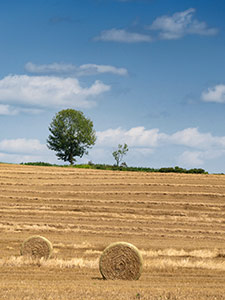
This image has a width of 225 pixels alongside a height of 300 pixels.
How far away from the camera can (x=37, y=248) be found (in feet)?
69.4

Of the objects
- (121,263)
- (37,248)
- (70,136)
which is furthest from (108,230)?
(70,136)

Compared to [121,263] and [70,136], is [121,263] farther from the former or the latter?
[70,136]

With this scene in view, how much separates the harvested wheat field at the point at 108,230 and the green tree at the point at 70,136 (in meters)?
37.1

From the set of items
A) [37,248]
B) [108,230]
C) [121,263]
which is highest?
[121,263]

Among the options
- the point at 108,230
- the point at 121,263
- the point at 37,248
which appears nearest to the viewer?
the point at 121,263

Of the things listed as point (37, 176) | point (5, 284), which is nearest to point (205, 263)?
point (5, 284)

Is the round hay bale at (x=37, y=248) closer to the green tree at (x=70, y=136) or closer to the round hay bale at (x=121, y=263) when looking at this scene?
the round hay bale at (x=121, y=263)

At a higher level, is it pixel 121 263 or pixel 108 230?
pixel 121 263

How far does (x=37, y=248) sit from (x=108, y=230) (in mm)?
12130

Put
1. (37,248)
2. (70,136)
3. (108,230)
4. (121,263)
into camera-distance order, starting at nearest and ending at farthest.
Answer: (121,263)
(37,248)
(108,230)
(70,136)

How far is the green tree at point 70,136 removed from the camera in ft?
309

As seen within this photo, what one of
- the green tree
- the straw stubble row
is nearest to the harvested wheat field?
the straw stubble row

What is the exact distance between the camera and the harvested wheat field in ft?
46.5

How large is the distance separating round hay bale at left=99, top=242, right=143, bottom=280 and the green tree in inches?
3023
